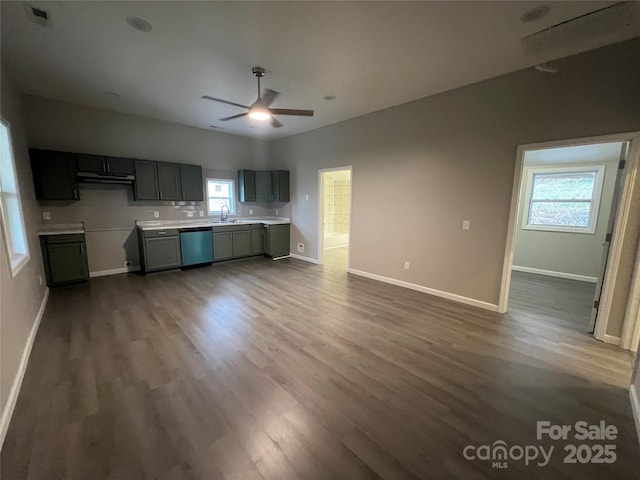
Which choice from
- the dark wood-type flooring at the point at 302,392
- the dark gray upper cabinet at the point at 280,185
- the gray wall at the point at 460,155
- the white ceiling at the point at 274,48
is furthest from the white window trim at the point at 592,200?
the dark gray upper cabinet at the point at 280,185

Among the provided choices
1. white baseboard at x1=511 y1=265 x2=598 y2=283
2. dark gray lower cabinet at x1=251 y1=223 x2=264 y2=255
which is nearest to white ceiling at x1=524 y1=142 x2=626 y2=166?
white baseboard at x1=511 y1=265 x2=598 y2=283

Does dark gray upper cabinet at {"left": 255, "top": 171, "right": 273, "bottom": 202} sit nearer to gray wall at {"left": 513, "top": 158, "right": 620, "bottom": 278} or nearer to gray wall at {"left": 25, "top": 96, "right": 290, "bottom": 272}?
gray wall at {"left": 25, "top": 96, "right": 290, "bottom": 272}

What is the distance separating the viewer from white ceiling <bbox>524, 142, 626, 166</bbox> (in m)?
4.15

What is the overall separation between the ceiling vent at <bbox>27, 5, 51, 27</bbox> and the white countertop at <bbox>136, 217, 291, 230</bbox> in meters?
3.11

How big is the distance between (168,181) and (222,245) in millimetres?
1670

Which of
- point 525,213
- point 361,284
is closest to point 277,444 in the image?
point 361,284

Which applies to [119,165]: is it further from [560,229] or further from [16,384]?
[560,229]

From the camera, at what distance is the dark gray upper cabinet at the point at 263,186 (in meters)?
6.47

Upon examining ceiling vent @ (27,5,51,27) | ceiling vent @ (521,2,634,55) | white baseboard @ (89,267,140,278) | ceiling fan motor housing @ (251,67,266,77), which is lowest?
white baseboard @ (89,267,140,278)

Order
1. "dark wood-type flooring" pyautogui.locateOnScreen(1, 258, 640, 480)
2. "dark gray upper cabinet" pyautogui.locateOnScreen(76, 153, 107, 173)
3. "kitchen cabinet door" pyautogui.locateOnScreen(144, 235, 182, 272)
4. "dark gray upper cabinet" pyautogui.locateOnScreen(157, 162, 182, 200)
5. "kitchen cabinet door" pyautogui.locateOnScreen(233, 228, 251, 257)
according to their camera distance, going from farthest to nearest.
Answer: "kitchen cabinet door" pyautogui.locateOnScreen(233, 228, 251, 257)
"dark gray upper cabinet" pyautogui.locateOnScreen(157, 162, 182, 200)
"kitchen cabinet door" pyautogui.locateOnScreen(144, 235, 182, 272)
"dark gray upper cabinet" pyautogui.locateOnScreen(76, 153, 107, 173)
"dark wood-type flooring" pyautogui.locateOnScreen(1, 258, 640, 480)

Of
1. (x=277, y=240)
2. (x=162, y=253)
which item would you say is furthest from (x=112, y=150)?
(x=277, y=240)

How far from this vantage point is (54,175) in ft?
13.3

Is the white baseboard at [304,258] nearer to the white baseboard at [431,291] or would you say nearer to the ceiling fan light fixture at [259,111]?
the white baseboard at [431,291]

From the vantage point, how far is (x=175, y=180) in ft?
17.5
